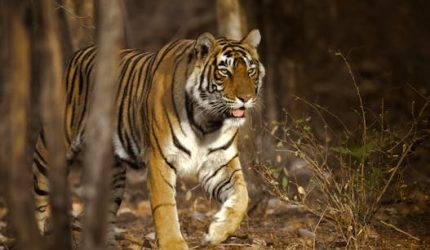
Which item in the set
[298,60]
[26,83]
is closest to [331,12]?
[298,60]

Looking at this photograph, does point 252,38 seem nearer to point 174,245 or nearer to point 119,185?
point 174,245

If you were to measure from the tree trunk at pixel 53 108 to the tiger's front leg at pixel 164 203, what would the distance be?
1.89 metres

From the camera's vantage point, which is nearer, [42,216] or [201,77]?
[201,77]

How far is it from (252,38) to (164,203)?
1099mm

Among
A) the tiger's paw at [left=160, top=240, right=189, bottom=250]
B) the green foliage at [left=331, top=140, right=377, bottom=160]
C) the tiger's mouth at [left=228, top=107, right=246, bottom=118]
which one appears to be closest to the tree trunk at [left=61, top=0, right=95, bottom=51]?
the tiger's mouth at [left=228, top=107, right=246, bottom=118]

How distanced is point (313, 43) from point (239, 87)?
9.24 m

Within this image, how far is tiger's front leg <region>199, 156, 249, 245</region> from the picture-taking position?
202 inches

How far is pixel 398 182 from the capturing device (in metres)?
5.25

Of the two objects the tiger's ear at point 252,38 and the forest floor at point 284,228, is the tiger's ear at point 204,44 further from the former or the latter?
the forest floor at point 284,228

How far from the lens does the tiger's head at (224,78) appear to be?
519 centimetres

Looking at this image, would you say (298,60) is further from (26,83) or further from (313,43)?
(26,83)

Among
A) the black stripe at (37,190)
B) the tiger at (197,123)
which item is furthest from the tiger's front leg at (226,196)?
the black stripe at (37,190)

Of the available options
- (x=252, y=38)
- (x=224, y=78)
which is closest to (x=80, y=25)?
(x=252, y=38)

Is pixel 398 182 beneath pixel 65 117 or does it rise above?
beneath
